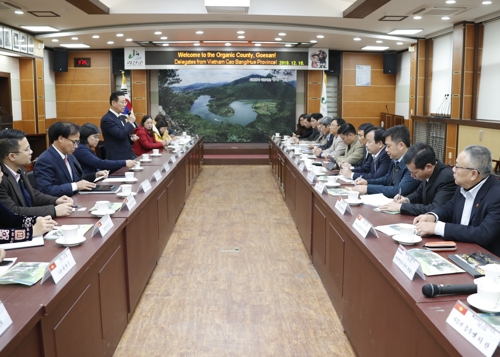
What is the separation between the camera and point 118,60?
1194cm

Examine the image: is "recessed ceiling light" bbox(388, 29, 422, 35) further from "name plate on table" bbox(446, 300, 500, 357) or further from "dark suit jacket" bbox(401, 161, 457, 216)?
"name plate on table" bbox(446, 300, 500, 357)

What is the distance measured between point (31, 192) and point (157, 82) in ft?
31.7

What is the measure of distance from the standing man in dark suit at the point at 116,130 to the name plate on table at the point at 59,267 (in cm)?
340

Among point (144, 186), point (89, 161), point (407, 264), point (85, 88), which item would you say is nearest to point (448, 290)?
point (407, 264)

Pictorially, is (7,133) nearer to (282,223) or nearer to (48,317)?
(48,317)

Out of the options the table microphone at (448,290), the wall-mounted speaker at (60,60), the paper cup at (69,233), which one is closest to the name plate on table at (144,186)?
the paper cup at (69,233)

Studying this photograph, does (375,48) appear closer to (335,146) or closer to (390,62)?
(390,62)

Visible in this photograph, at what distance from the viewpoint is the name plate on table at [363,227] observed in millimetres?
2439

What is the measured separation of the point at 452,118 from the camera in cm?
867

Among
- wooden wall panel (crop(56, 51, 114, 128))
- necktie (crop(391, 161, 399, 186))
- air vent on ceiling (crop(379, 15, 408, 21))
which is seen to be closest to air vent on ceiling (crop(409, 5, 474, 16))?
air vent on ceiling (crop(379, 15, 408, 21))

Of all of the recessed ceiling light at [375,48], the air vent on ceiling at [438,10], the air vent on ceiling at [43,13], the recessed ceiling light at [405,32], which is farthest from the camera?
the recessed ceiling light at [375,48]

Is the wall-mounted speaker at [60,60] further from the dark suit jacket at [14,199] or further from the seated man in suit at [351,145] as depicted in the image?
the dark suit jacket at [14,199]

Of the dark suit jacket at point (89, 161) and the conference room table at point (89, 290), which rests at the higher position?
the dark suit jacket at point (89, 161)

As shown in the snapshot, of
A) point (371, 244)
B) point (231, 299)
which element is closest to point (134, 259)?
point (231, 299)
